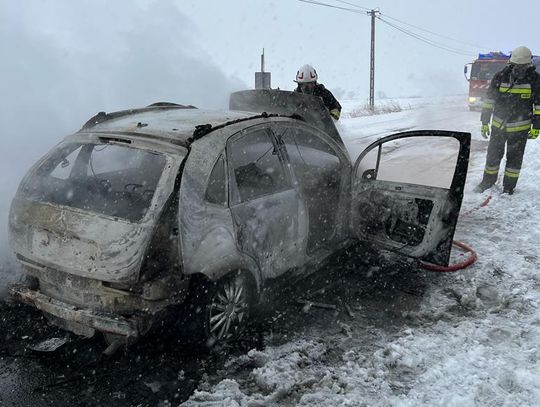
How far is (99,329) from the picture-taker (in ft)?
9.43

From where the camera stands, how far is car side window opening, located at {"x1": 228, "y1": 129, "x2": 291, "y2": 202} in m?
3.55

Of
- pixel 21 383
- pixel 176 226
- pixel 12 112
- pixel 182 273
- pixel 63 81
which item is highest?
pixel 63 81

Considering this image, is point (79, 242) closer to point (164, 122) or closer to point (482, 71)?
point (164, 122)

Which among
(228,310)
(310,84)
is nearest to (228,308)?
(228,310)

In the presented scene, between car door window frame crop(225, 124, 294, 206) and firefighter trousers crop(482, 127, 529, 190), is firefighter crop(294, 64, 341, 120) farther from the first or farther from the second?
car door window frame crop(225, 124, 294, 206)

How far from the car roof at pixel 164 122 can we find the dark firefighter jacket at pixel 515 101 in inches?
196

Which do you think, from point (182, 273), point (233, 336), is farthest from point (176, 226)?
point (233, 336)

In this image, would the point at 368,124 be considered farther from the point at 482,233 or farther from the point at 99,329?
the point at 99,329

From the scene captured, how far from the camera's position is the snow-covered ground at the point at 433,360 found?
289 cm

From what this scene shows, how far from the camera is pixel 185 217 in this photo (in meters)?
3.00

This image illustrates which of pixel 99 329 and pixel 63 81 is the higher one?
pixel 63 81

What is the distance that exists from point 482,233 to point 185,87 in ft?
42.5

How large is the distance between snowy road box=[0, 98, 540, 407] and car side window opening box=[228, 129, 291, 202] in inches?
41.6

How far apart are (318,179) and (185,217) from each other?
6.62ft
